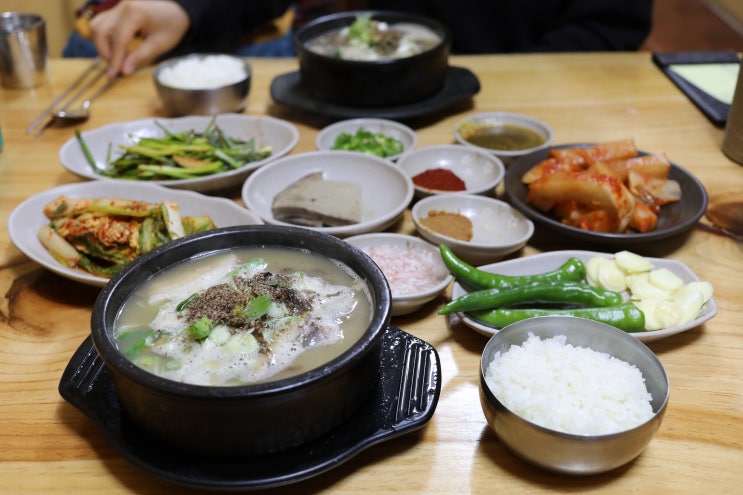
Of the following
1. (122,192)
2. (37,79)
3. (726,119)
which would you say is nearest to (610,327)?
(122,192)

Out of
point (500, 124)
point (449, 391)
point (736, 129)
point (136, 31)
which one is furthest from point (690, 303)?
point (136, 31)

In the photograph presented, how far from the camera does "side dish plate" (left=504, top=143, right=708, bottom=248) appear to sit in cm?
196

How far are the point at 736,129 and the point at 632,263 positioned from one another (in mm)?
1101

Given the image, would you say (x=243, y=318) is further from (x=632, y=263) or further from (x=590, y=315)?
(x=632, y=263)

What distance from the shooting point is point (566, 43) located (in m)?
3.69

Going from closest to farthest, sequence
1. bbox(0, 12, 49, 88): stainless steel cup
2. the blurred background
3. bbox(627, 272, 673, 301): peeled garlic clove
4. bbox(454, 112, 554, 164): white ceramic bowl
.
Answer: bbox(627, 272, 673, 301): peeled garlic clove
bbox(454, 112, 554, 164): white ceramic bowl
bbox(0, 12, 49, 88): stainless steel cup
the blurred background

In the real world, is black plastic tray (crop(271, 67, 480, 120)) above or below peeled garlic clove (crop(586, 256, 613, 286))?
above

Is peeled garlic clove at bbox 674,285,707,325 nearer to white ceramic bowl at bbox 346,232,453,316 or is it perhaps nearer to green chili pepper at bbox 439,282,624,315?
green chili pepper at bbox 439,282,624,315

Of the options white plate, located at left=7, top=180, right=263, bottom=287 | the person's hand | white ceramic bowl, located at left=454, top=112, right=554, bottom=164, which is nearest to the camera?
white plate, located at left=7, top=180, right=263, bottom=287

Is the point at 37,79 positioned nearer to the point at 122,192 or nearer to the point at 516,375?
the point at 122,192

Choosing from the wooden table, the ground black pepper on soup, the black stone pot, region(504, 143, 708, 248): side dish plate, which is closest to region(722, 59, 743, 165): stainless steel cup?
the wooden table

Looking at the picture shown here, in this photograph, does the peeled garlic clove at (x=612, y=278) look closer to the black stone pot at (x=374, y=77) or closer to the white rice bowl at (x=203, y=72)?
the black stone pot at (x=374, y=77)

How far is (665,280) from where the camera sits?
1.76 meters

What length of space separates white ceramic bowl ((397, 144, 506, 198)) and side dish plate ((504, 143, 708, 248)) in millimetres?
115
